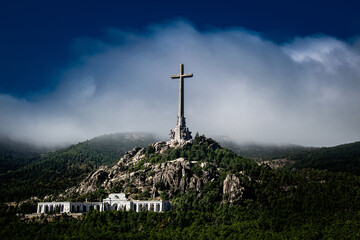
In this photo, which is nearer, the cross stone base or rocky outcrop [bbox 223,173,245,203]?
rocky outcrop [bbox 223,173,245,203]

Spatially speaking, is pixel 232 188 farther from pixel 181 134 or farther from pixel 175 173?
pixel 181 134

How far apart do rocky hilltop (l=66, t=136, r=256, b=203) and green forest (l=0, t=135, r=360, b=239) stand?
1.33 metres

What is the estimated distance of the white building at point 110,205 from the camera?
99.6m

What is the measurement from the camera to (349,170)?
542 ft

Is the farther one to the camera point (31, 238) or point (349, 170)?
point (349, 170)

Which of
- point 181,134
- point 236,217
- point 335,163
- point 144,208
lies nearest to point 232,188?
point 236,217

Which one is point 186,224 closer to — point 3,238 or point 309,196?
point 309,196

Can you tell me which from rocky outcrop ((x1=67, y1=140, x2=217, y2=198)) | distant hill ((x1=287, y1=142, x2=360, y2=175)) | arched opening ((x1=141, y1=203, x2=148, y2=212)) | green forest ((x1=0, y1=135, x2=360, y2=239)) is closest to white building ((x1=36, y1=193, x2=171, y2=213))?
arched opening ((x1=141, y1=203, x2=148, y2=212))

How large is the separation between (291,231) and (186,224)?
2233 cm

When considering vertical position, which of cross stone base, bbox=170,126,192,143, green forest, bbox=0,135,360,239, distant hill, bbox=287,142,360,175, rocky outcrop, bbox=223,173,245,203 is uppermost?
cross stone base, bbox=170,126,192,143

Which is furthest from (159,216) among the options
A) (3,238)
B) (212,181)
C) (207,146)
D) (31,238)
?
(207,146)

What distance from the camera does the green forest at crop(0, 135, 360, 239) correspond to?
277 feet

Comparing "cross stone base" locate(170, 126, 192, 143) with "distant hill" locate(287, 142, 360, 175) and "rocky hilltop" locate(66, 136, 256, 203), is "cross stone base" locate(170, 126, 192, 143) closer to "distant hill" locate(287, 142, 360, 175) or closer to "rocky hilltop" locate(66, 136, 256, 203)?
"rocky hilltop" locate(66, 136, 256, 203)

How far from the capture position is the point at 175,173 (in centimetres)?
10894
